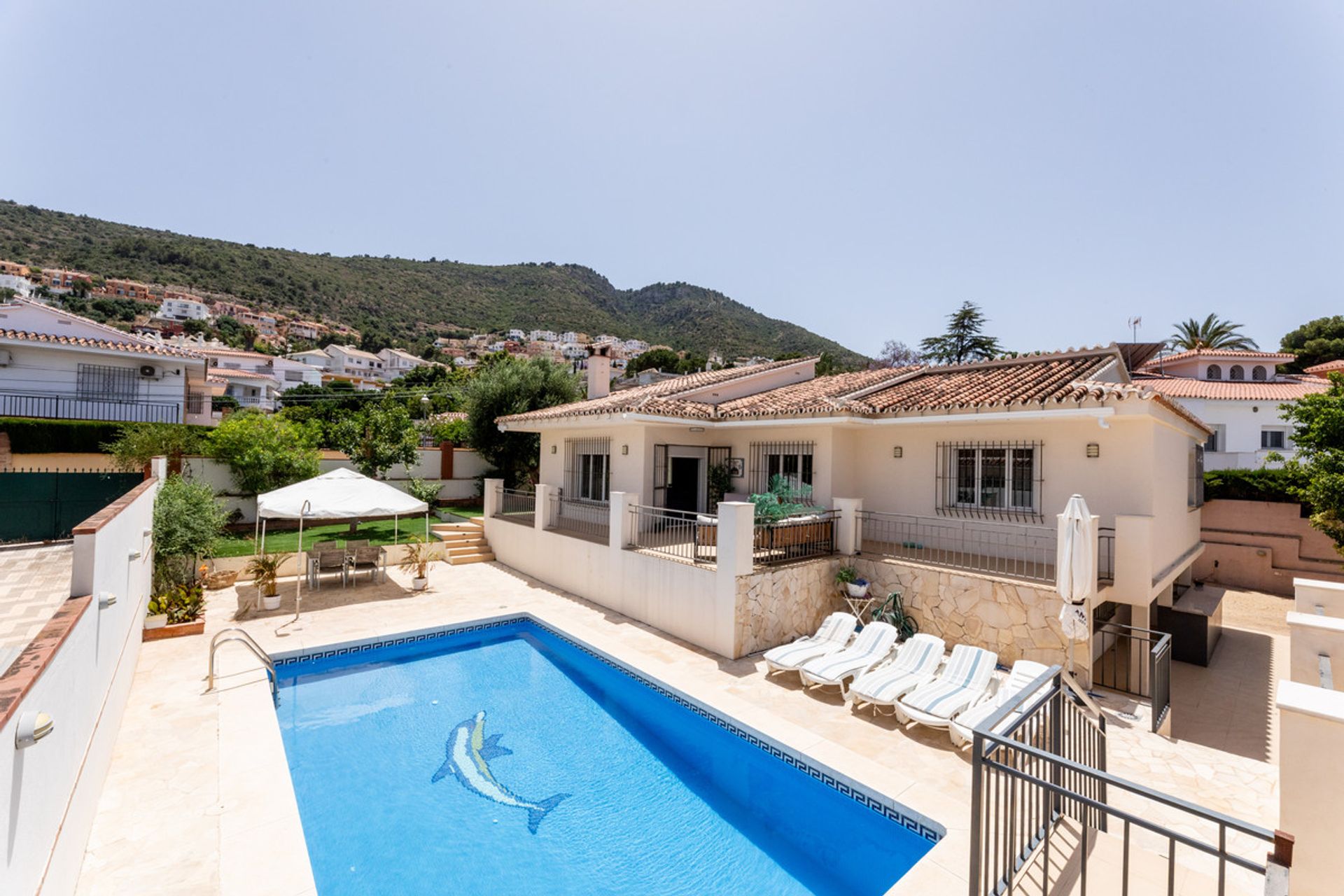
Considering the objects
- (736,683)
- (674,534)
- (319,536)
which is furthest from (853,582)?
(319,536)

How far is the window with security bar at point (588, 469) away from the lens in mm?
16922

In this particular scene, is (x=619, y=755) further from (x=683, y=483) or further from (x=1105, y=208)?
(x=1105, y=208)

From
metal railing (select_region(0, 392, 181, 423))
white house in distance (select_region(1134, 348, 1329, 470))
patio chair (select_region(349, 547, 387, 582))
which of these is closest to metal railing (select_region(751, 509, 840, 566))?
patio chair (select_region(349, 547, 387, 582))

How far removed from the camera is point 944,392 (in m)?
13.5

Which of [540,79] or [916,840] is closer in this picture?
[916,840]

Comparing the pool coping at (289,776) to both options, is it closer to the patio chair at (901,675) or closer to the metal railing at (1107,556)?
the patio chair at (901,675)

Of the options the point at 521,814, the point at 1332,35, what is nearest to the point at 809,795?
the point at 521,814

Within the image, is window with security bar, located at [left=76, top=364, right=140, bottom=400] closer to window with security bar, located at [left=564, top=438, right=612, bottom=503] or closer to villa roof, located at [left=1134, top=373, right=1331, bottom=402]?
window with security bar, located at [left=564, top=438, right=612, bottom=503]

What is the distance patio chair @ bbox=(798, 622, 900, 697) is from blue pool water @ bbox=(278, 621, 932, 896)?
5.93 ft

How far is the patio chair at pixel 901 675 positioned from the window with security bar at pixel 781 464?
5.43m

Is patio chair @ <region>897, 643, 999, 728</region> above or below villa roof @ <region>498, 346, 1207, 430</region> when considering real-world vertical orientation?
below

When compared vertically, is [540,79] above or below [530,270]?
below

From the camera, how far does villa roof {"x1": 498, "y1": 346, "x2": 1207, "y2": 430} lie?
1103 cm

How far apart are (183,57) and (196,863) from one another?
18948mm
